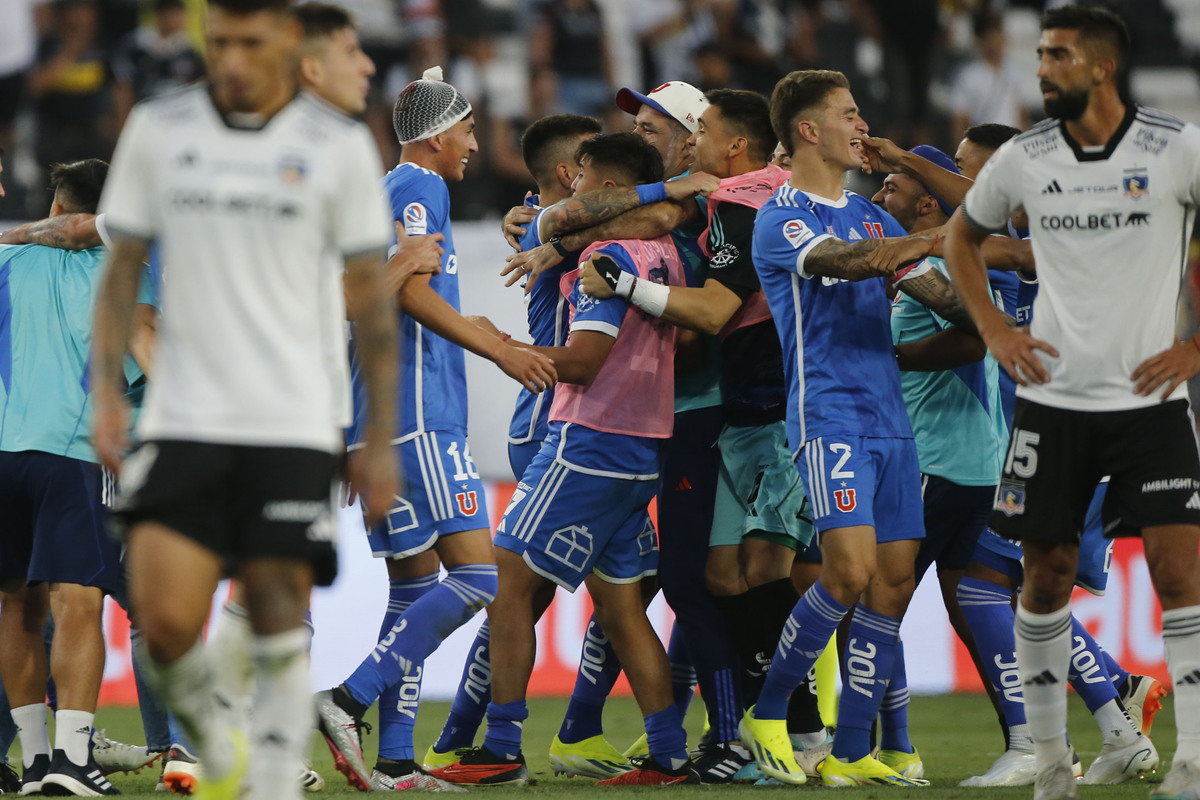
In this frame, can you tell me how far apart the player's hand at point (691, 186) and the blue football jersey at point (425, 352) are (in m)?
0.95

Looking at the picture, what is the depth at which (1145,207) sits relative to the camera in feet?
14.8

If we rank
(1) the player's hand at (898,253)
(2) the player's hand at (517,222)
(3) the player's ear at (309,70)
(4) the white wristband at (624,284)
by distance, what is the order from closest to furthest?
(3) the player's ear at (309,70)
(1) the player's hand at (898,253)
(4) the white wristband at (624,284)
(2) the player's hand at (517,222)

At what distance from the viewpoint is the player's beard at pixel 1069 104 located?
460 centimetres

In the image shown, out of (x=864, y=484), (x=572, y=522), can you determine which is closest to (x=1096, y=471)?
(x=864, y=484)

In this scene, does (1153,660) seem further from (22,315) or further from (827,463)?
(22,315)

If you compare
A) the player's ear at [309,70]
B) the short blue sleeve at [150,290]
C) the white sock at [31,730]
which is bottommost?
the white sock at [31,730]

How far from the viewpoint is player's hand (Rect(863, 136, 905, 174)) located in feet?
19.5

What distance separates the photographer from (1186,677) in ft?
14.6

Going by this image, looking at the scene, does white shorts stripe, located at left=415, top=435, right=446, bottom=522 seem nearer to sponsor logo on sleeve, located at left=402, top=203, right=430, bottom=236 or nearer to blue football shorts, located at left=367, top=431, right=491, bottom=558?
blue football shorts, located at left=367, top=431, right=491, bottom=558

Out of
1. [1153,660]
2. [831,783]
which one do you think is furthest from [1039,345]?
[1153,660]

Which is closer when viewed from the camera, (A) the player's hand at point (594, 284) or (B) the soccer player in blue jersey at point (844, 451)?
(B) the soccer player in blue jersey at point (844, 451)

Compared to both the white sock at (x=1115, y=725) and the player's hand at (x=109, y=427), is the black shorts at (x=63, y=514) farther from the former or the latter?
the white sock at (x=1115, y=725)

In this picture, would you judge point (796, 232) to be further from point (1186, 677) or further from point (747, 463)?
point (1186, 677)

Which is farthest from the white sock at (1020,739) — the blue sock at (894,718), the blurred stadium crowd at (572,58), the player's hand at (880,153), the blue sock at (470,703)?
the blurred stadium crowd at (572,58)
